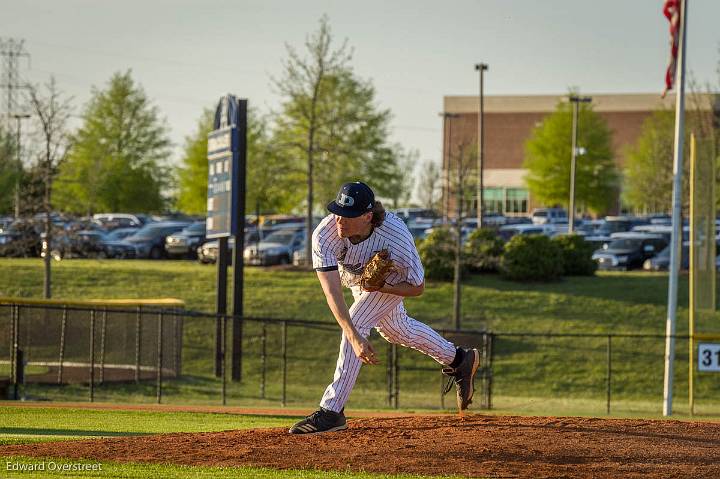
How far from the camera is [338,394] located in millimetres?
8992

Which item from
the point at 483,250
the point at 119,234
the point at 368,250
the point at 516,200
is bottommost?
the point at 368,250

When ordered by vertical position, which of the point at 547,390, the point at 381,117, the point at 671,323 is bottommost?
the point at 547,390

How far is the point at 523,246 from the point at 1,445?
89.6 feet

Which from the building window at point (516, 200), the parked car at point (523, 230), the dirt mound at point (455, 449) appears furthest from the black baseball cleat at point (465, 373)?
the building window at point (516, 200)

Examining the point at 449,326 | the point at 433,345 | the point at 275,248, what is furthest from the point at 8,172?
the point at 433,345

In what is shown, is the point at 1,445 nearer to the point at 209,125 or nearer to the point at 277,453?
the point at 277,453

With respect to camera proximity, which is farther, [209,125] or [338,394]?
[209,125]

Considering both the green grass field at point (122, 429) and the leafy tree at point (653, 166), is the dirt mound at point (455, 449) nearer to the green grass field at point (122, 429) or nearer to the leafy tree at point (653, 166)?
the green grass field at point (122, 429)

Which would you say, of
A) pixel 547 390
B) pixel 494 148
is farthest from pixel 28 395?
pixel 494 148

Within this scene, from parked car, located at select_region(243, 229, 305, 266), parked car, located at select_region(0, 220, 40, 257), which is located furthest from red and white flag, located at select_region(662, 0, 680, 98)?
parked car, located at select_region(243, 229, 305, 266)

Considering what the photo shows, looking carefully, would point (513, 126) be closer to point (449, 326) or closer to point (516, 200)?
point (516, 200)

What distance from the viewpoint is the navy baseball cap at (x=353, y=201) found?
8328 mm

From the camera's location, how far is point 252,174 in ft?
133

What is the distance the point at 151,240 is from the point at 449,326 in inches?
781
